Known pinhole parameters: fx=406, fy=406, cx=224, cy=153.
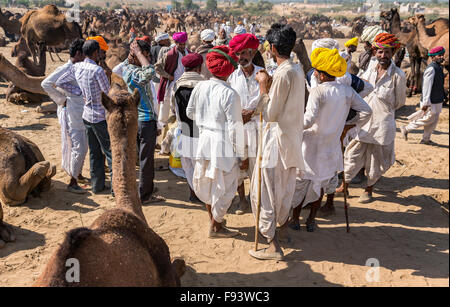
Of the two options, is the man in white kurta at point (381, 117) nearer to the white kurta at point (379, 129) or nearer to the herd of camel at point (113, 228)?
the white kurta at point (379, 129)

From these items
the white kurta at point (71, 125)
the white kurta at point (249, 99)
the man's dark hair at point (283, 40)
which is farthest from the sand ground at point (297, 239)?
the man's dark hair at point (283, 40)

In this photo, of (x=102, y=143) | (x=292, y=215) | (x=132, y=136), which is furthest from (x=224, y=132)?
(x=102, y=143)

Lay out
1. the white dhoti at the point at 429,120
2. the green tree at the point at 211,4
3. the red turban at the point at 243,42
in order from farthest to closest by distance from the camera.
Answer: the green tree at the point at 211,4
the white dhoti at the point at 429,120
the red turban at the point at 243,42

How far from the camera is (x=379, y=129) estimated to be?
535cm

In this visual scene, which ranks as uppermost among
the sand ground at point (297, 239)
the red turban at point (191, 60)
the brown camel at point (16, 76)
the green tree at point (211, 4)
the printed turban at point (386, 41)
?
the green tree at point (211, 4)

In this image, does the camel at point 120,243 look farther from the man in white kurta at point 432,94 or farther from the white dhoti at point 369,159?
the man in white kurta at point 432,94

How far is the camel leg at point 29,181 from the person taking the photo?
16.4ft

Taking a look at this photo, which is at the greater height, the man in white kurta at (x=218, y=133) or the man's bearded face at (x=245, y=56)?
the man's bearded face at (x=245, y=56)

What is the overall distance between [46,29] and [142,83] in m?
13.8

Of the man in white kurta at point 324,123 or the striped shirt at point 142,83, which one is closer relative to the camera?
the man in white kurta at point 324,123

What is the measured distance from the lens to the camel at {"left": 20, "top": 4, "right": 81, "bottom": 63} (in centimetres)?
1653

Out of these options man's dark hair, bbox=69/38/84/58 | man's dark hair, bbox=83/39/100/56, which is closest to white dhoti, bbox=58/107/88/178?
man's dark hair, bbox=69/38/84/58

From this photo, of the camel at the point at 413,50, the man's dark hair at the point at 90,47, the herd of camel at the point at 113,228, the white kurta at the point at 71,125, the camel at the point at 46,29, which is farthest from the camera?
the camel at the point at 46,29

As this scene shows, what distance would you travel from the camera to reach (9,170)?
5.13 metres
